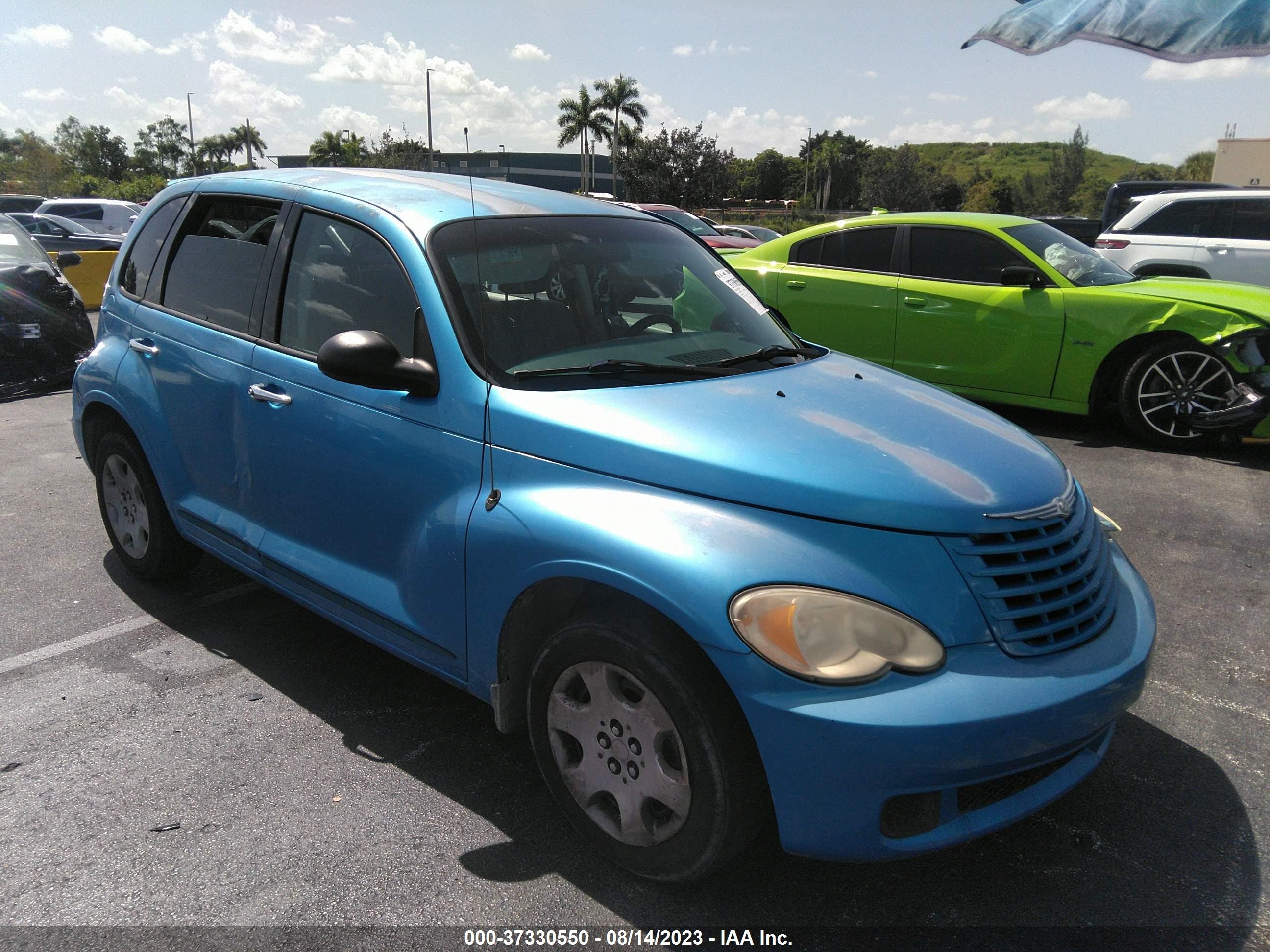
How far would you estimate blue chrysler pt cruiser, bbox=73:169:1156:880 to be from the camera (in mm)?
2072

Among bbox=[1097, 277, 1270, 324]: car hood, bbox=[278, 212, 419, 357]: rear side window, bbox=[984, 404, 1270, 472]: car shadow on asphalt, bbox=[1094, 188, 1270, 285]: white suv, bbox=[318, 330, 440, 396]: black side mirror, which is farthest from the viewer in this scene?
bbox=[1094, 188, 1270, 285]: white suv

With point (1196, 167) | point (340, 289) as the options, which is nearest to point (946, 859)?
point (340, 289)

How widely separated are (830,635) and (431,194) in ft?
6.76

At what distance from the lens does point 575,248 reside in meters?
3.23

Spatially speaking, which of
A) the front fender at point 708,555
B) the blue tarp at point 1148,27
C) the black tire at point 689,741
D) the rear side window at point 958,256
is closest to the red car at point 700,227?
the blue tarp at point 1148,27

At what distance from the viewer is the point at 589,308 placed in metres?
3.07

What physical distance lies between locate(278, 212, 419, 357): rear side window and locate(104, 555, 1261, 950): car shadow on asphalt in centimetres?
125

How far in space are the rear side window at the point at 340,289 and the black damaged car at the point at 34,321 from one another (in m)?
6.33

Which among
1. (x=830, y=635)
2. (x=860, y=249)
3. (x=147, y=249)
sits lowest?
(x=830, y=635)

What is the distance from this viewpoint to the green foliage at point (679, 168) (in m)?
70.9

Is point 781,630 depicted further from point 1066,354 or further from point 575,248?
point 1066,354

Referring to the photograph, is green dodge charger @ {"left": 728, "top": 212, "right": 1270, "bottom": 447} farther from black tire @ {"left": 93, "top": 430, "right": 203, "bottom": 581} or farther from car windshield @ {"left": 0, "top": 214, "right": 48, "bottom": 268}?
car windshield @ {"left": 0, "top": 214, "right": 48, "bottom": 268}

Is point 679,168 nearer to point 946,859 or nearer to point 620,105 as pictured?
point 620,105

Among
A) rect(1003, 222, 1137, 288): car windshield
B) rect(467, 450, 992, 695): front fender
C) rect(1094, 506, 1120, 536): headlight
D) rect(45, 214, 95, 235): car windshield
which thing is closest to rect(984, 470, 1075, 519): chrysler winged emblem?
rect(467, 450, 992, 695): front fender
